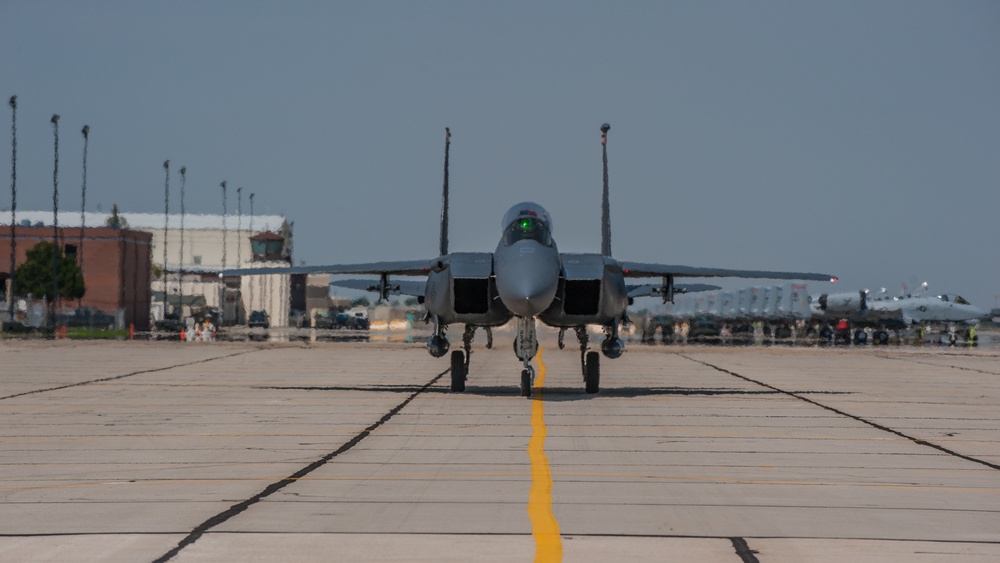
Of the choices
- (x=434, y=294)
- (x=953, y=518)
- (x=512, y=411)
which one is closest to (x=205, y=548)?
(x=953, y=518)

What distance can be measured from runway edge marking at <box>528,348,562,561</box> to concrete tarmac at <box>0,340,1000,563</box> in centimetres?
3

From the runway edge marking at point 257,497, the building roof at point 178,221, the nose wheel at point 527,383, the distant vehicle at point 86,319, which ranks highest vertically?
the building roof at point 178,221

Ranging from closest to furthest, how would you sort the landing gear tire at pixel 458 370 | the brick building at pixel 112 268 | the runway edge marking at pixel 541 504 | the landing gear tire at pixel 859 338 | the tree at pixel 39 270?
the runway edge marking at pixel 541 504 < the landing gear tire at pixel 458 370 < the landing gear tire at pixel 859 338 < the tree at pixel 39 270 < the brick building at pixel 112 268

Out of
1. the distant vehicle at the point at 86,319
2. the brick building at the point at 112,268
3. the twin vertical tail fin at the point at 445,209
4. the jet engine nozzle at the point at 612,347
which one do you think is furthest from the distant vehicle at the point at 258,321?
the jet engine nozzle at the point at 612,347

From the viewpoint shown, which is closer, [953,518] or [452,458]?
[953,518]

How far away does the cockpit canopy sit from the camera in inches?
858

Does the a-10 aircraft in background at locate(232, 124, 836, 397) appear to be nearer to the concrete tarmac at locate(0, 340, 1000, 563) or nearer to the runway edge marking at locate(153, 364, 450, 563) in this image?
the concrete tarmac at locate(0, 340, 1000, 563)

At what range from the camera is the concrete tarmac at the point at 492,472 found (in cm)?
846

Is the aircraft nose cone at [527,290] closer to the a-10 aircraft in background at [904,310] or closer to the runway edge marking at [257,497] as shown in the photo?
the runway edge marking at [257,497]

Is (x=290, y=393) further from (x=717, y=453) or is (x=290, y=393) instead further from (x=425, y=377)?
(x=717, y=453)

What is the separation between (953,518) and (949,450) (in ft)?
18.7

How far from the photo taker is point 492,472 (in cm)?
1246

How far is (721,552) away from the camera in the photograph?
8.16 m

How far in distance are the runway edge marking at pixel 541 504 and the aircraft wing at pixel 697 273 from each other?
801cm
